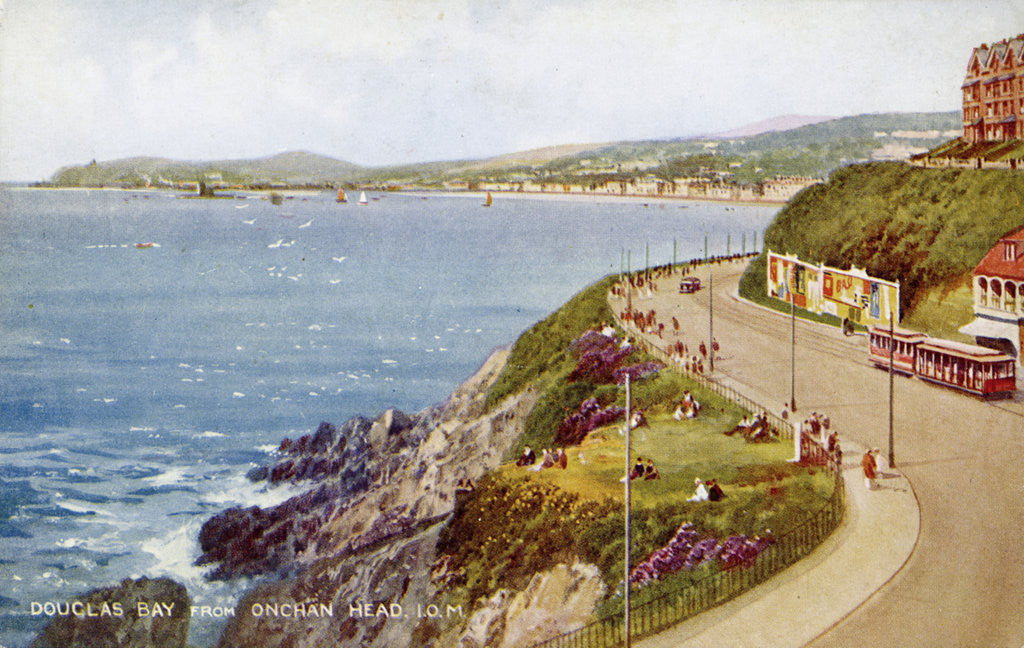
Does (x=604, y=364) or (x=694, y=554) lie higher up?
(x=604, y=364)

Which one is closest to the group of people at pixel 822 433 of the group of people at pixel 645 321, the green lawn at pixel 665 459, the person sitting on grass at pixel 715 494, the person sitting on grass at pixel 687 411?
the green lawn at pixel 665 459

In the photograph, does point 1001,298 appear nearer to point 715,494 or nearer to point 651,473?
point 715,494

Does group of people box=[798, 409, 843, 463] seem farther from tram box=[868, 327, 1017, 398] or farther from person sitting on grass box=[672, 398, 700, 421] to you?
tram box=[868, 327, 1017, 398]

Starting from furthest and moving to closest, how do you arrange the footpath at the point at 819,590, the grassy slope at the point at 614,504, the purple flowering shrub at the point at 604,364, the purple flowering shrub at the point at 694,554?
the purple flowering shrub at the point at 604,364
the grassy slope at the point at 614,504
the purple flowering shrub at the point at 694,554
the footpath at the point at 819,590

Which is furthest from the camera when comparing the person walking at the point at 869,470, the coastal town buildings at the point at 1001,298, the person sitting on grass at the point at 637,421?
the person sitting on grass at the point at 637,421

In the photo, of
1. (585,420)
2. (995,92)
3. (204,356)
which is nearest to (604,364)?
(585,420)

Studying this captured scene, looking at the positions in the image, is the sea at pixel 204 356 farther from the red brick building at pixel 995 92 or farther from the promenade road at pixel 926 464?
the red brick building at pixel 995 92

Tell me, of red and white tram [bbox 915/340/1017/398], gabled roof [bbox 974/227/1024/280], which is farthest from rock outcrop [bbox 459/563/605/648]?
gabled roof [bbox 974/227/1024/280]
